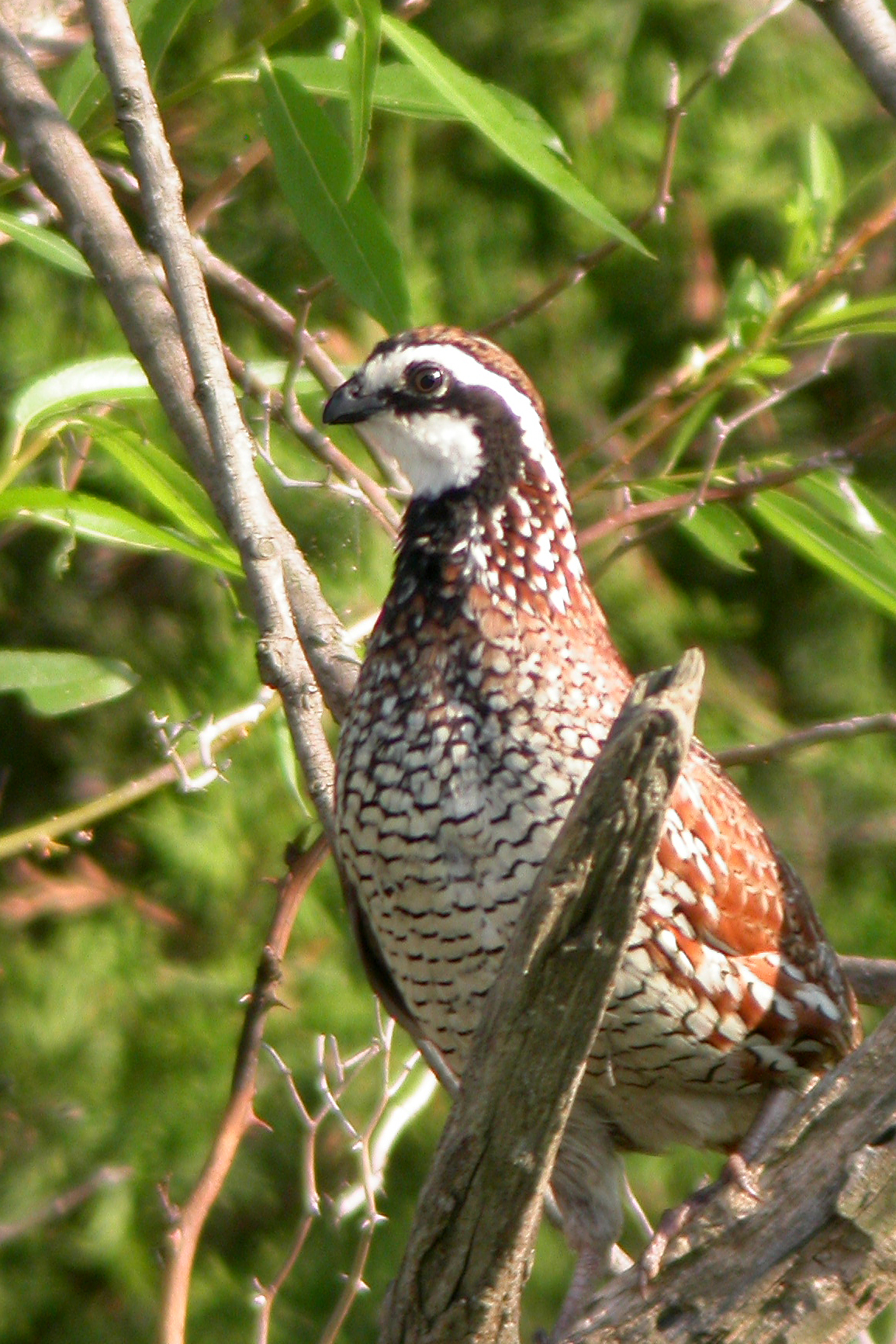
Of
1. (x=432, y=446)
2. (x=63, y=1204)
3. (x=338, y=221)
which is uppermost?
(x=338, y=221)

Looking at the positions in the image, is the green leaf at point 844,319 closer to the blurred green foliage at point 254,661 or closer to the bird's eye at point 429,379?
the bird's eye at point 429,379

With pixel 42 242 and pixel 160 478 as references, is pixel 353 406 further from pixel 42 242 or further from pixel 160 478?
pixel 42 242

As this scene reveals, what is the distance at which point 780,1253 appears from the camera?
204 cm

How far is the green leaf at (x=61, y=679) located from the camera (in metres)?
2.64

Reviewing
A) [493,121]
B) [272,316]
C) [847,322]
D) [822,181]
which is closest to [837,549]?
[847,322]

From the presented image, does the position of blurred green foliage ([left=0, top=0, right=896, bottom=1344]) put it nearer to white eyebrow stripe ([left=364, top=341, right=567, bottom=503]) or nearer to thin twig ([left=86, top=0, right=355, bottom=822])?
white eyebrow stripe ([left=364, top=341, right=567, bottom=503])

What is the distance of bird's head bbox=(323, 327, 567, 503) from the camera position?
2686mm

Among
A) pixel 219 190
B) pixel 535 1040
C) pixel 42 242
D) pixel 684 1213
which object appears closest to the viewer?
pixel 535 1040

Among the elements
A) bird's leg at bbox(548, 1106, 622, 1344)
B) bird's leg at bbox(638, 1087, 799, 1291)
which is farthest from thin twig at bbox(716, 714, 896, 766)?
bird's leg at bbox(548, 1106, 622, 1344)

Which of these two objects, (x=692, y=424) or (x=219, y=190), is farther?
(x=219, y=190)

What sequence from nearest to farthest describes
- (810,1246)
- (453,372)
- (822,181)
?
(810,1246), (453,372), (822,181)

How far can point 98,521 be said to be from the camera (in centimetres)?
254

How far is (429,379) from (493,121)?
1.43 ft

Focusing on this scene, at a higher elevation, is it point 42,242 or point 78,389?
point 42,242
